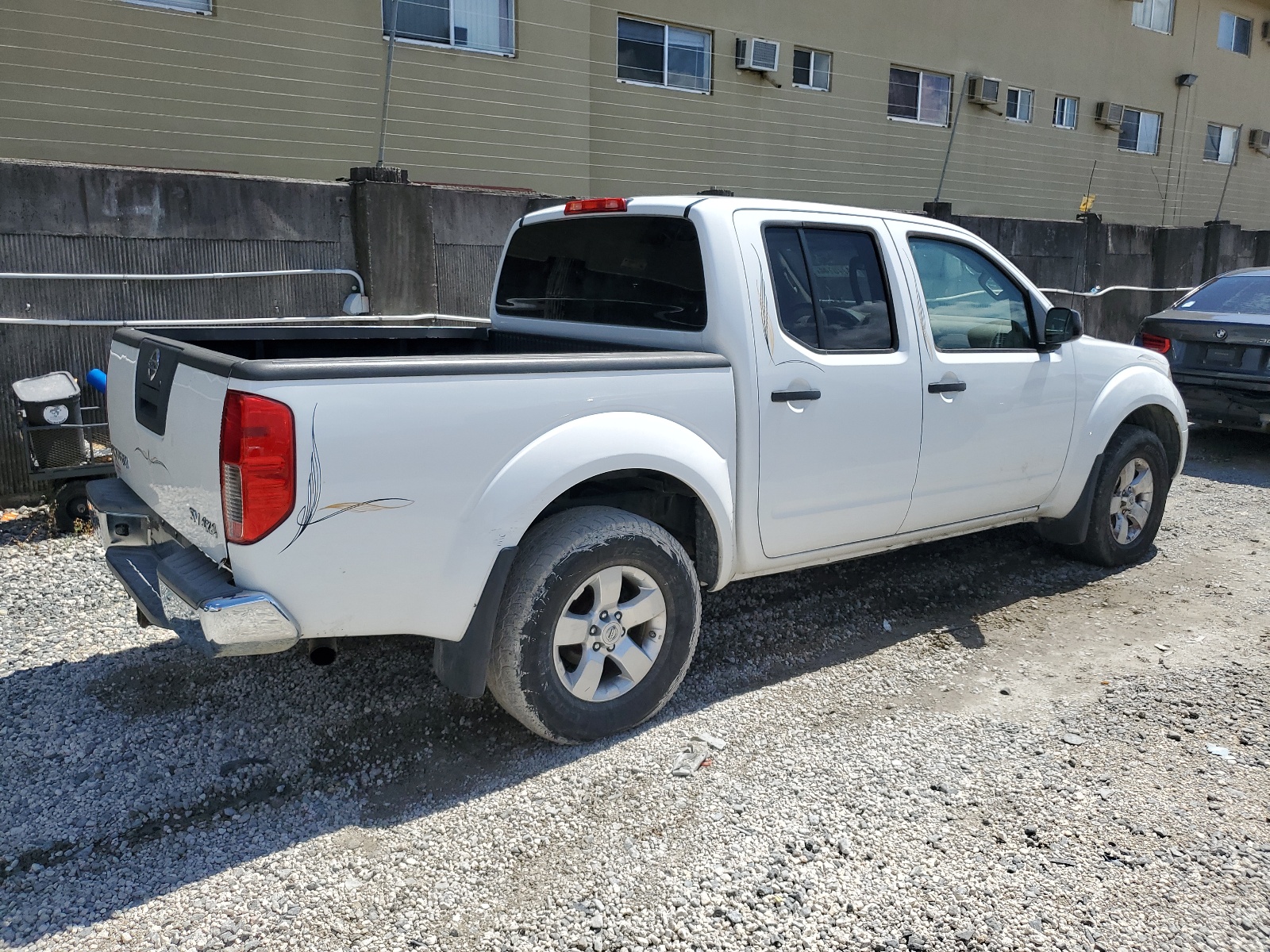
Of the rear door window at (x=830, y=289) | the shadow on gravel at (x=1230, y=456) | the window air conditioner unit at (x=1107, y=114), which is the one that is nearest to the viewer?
the rear door window at (x=830, y=289)

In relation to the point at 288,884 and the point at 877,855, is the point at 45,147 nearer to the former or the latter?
the point at 288,884

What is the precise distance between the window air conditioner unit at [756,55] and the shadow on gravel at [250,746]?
1038 centimetres

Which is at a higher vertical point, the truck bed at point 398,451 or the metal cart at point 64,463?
the truck bed at point 398,451

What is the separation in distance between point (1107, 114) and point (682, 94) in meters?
10.1

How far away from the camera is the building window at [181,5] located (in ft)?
29.3

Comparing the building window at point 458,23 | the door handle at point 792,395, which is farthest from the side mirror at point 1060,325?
the building window at point 458,23

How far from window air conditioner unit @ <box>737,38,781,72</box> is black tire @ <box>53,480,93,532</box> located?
1054cm

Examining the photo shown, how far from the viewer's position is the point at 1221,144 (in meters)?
22.0

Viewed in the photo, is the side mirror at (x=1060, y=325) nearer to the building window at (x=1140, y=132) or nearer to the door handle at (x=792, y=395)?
the door handle at (x=792, y=395)

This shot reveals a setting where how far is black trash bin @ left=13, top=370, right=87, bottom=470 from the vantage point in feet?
18.0

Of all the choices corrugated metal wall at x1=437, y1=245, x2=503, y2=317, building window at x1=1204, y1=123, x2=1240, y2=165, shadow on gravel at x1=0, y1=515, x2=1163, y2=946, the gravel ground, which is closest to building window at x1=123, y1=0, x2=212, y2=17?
corrugated metal wall at x1=437, y1=245, x2=503, y2=317

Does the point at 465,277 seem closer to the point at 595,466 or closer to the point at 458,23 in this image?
the point at 595,466

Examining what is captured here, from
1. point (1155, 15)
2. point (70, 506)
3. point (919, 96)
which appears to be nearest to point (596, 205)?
point (70, 506)

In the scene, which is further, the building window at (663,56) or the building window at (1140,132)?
the building window at (1140,132)
